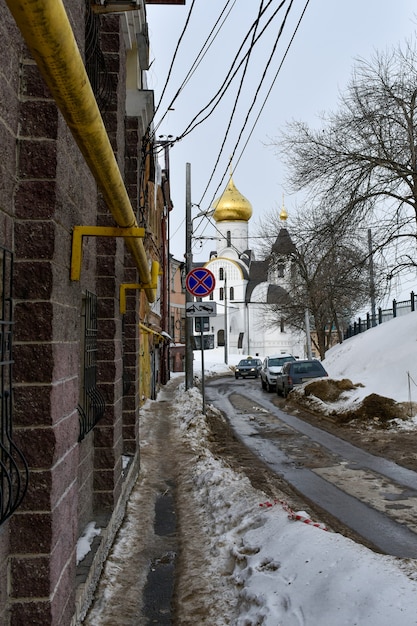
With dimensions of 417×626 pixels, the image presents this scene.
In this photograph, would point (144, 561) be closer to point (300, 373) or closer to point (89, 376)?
point (89, 376)

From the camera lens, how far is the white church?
67312mm

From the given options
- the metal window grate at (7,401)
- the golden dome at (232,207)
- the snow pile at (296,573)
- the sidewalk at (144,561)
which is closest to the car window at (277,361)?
the sidewalk at (144,561)

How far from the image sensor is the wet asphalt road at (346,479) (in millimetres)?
6020

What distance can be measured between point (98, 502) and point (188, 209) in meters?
15.9

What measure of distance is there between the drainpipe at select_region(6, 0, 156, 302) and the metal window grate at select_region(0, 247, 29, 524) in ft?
2.16

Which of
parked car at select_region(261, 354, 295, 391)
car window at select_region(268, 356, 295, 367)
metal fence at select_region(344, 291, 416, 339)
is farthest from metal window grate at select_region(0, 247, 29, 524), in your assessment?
metal fence at select_region(344, 291, 416, 339)

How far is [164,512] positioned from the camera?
6801 millimetres

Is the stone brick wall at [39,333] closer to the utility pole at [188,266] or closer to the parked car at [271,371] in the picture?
the utility pole at [188,266]

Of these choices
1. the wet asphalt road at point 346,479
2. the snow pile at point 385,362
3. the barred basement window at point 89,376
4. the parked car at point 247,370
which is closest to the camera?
the barred basement window at point 89,376

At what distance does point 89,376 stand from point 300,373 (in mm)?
16913

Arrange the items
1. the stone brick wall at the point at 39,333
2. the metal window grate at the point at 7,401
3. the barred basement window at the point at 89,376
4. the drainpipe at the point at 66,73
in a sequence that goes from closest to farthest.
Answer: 1. the drainpipe at the point at 66,73
2. the metal window grate at the point at 7,401
3. the stone brick wall at the point at 39,333
4. the barred basement window at the point at 89,376

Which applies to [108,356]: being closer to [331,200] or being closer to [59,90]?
[59,90]

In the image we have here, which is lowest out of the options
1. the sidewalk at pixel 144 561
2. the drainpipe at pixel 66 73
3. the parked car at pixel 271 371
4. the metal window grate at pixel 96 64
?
the sidewalk at pixel 144 561

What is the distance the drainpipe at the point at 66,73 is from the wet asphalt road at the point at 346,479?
4.37 meters
